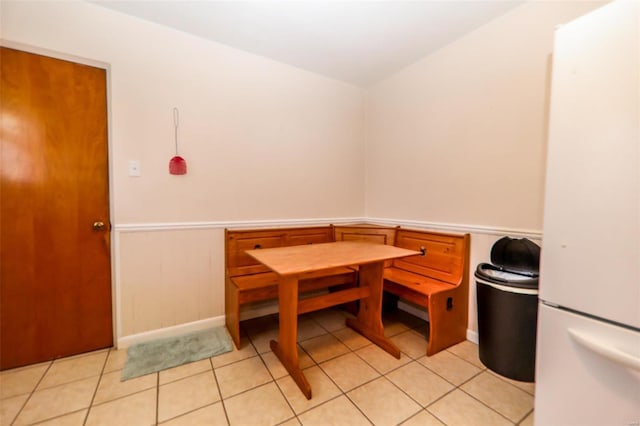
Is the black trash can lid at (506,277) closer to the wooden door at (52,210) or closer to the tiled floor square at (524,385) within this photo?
the tiled floor square at (524,385)

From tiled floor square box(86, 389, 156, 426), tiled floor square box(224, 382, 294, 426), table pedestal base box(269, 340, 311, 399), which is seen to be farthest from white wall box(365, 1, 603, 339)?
tiled floor square box(86, 389, 156, 426)

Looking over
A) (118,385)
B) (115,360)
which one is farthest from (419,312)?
(115,360)

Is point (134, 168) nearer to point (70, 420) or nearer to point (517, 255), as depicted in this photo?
point (70, 420)

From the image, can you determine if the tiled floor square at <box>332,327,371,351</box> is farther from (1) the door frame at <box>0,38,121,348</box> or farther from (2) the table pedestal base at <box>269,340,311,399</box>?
(1) the door frame at <box>0,38,121,348</box>

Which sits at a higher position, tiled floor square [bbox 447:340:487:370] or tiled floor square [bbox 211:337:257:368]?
tiled floor square [bbox 447:340:487:370]

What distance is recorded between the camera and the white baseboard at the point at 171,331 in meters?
2.11

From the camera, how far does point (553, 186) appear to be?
98cm

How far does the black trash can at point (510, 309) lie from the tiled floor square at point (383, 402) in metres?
0.73

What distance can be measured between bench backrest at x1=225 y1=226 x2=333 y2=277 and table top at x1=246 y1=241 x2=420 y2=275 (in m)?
0.56

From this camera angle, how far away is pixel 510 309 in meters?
1.70

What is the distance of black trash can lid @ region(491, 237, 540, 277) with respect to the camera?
1.76 metres

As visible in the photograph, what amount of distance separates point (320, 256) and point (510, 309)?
127 cm

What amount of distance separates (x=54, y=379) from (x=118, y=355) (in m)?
0.35

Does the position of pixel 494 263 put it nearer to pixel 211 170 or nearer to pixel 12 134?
pixel 211 170
